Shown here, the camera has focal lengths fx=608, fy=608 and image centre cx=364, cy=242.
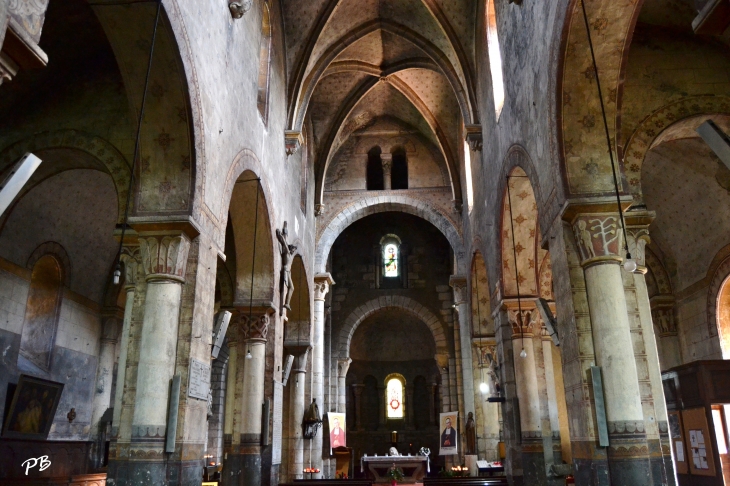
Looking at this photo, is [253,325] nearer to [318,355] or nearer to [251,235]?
[251,235]

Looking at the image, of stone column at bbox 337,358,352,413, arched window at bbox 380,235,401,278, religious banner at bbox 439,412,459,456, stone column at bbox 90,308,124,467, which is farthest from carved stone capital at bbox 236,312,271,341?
arched window at bbox 380,235,401,278

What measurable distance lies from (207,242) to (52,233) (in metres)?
5.16

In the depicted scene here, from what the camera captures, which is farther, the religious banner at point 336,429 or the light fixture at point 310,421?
the religious banner at point 336,429

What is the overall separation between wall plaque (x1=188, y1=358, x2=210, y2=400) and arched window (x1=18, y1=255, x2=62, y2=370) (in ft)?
16.5

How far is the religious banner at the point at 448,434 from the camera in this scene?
61.2ft

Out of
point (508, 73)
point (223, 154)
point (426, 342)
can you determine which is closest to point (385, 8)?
point (508, 73)

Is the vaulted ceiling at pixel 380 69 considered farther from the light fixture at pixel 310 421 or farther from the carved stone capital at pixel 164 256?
the carved stone capital at pixel 164 256

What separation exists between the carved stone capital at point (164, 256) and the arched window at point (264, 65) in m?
5.10

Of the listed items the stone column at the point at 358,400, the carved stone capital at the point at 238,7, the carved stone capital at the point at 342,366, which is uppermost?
the carved stone capital at the point at 238,7

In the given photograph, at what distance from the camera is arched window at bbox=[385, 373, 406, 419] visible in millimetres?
26438

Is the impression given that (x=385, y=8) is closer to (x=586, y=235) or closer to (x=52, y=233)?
(x=52, y=233)

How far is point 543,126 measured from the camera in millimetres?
8062

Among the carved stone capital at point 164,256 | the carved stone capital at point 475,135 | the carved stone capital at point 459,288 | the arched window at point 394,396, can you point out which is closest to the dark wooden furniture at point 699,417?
the carved stone capital at point 475,135

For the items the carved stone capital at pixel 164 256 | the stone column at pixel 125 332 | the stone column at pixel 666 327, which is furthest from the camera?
the stone column at pixel 666 327
